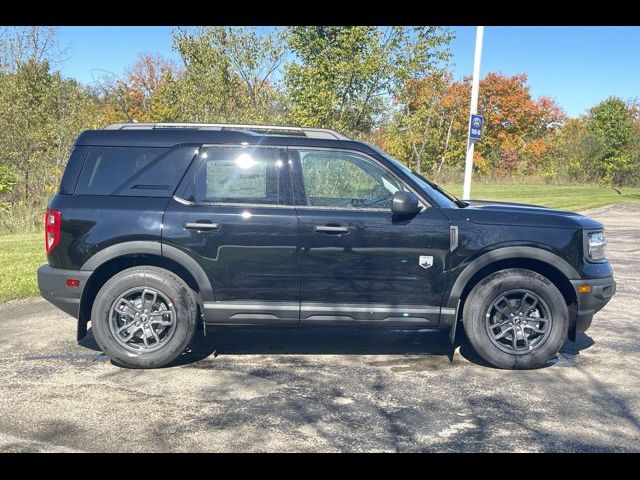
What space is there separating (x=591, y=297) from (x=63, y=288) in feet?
14.8

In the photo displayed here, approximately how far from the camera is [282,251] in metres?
4.82

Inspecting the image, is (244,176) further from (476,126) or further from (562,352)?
(476,126)

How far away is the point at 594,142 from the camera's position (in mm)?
40875

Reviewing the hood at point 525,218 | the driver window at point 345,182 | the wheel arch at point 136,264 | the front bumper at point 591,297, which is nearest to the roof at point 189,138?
the driver window at point 345,182

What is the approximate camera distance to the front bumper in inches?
194

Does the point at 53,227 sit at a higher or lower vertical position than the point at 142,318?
higher

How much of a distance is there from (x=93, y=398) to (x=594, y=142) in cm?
4315

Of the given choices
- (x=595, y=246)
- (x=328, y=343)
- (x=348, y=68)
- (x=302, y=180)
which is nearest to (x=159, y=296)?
(x=302, y=180)

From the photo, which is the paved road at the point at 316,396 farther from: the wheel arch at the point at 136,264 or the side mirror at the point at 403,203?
the side mirror at the point at 403,203

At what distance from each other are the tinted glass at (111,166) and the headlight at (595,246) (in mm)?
3785

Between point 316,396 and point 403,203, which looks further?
point 403,203
